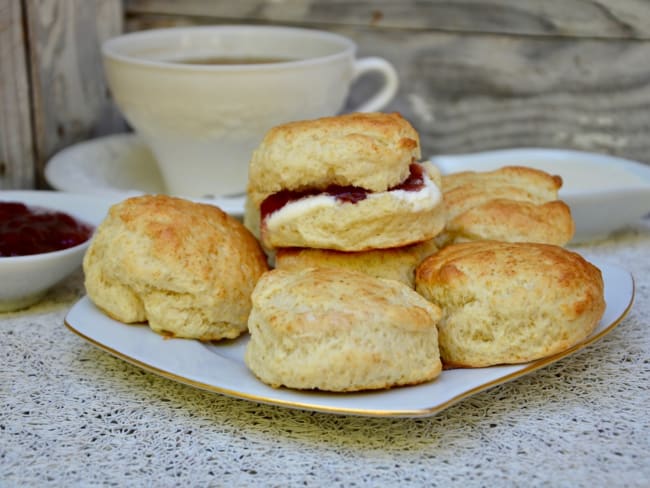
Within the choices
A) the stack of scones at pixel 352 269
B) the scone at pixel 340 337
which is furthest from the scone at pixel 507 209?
the scone at pixel 340 337

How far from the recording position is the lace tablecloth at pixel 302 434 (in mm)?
1095

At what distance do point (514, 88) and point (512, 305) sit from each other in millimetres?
1495

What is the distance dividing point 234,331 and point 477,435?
460 mm

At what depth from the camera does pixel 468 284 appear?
4.20 ft

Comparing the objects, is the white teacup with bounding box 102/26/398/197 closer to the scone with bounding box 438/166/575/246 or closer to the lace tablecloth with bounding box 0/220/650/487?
the scone with bounding box 438/166/575/246

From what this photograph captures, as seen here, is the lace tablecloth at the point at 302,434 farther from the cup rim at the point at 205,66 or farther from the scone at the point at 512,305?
the cup rim at the point at 205,66

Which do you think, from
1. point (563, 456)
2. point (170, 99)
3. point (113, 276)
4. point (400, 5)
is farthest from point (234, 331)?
point (400, 5)

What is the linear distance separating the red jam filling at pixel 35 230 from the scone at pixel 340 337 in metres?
0.59

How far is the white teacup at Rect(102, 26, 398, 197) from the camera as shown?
2006 mm

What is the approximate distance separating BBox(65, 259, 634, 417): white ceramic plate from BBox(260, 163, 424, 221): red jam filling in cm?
24

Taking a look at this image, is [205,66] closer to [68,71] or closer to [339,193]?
[68,71]

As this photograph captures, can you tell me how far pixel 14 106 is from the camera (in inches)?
85.5

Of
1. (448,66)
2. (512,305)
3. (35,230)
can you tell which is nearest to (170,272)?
(35,230)

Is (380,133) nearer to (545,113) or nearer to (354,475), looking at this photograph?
(354,475)
